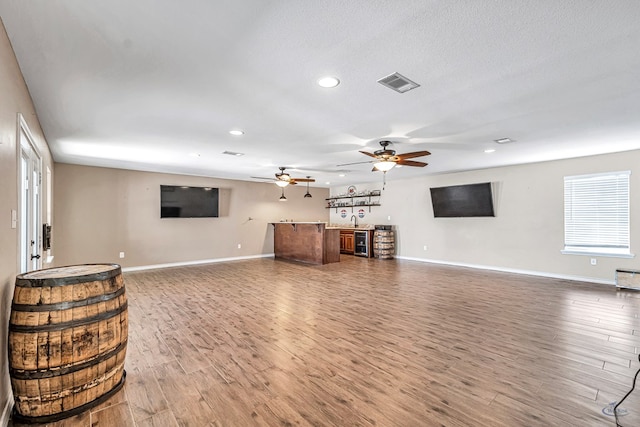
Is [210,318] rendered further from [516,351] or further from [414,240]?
[414,240]

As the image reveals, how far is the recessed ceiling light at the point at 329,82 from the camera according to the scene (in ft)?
8.14

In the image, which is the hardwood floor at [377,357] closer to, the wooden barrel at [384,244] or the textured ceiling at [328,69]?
the textured ceiling at [328,69]

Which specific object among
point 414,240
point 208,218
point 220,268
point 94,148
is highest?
point 94,148

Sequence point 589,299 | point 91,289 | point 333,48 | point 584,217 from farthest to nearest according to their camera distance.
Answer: point 584,217
point 589,299
point 333,48
point 91,289

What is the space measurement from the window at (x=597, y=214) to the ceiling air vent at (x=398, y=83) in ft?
17.4

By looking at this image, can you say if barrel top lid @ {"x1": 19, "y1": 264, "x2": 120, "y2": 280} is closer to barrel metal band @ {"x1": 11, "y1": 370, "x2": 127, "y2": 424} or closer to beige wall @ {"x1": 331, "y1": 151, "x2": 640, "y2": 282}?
barrel metal band @ {"x1": 11, "y1": 370, "x2": 127, "y2": 424}

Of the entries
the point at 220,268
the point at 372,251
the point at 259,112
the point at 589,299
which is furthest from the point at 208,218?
the point at 589,299

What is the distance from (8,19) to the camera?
1.75m

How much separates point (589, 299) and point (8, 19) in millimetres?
7021

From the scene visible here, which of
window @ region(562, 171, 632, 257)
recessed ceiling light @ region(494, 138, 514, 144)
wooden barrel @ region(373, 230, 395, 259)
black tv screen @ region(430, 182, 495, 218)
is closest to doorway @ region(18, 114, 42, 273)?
recessed ceiling light @ region(494, 138, 514, 144)

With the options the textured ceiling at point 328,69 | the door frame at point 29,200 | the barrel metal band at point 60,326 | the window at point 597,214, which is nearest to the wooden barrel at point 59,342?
the barrel metal band at point 60,326

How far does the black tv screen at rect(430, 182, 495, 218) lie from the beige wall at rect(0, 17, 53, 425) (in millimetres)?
7769

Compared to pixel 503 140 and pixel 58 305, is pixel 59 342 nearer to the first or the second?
pixel 58 305

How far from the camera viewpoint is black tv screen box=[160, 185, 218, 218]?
7555 mm
